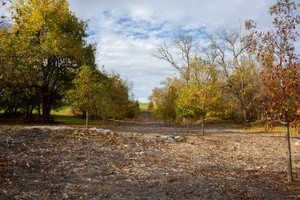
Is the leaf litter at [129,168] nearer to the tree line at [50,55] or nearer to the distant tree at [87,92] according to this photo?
the distant tree at [87,92]

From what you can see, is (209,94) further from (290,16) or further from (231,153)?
(290,16)

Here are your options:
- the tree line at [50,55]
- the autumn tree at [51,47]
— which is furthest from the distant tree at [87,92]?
the autumn tree at [51,47]

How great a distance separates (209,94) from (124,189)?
2373 centimetres

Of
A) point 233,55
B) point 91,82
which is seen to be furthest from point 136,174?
point 233,55

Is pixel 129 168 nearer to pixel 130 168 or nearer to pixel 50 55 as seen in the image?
pixel 130 168

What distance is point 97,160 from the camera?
56.4 ft

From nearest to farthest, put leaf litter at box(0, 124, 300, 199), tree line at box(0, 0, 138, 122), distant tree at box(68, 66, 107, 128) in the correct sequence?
leaf litter at box(0, 124, 300, 199), distant tree at box(68, 66, 107, 128), tree line at box(0, 0, 138, 122)

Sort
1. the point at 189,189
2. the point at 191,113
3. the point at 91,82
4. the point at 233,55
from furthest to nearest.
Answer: the point at 233,55
the point at 191,113
the point at 91,82
the point at 189,189

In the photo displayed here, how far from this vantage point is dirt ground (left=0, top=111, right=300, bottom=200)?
1255cm

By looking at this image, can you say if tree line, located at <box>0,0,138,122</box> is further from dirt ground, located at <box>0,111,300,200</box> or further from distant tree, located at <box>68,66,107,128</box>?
dirt ground, located at <box>0,111,300,200</box>

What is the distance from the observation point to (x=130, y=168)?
16156 millimetres

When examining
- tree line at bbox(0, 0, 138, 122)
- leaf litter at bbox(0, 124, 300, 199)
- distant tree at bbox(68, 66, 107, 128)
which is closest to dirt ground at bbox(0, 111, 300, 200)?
leaf litter at bbox(0, 124, 300, 199)

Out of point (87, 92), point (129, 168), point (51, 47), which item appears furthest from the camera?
point (51, 47)

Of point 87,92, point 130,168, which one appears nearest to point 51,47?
point 87,92
